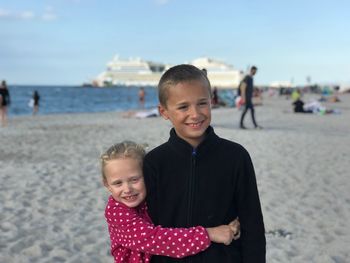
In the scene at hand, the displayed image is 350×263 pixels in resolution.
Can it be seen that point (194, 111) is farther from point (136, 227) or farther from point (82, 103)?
point (82, 103)

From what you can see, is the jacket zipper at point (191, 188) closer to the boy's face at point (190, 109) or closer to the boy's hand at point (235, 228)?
the boy's face at point (190, 109)

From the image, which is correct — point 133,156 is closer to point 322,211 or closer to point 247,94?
point 322,211

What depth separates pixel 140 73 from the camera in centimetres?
12888

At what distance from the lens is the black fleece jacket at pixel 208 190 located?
6.30ft

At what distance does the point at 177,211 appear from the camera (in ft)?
6.40

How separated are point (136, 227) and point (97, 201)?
471cm

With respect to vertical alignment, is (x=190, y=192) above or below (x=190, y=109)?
below

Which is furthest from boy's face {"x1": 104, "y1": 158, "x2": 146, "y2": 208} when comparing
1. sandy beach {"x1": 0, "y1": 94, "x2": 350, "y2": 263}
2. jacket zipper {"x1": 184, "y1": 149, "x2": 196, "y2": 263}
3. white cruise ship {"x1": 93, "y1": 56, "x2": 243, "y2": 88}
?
white cruise ship {"x1": 93, "y1": 56, "x2": 243, "y2": 88}

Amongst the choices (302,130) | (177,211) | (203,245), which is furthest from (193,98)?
(302,130)

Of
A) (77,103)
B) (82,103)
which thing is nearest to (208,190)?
(77,103)

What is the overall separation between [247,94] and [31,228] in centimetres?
992

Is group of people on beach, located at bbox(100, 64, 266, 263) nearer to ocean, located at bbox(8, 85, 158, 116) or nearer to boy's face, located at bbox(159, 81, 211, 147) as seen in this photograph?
boy's face, located at bbox(159, 81, 211, 147)

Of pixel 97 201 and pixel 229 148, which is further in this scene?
pixel 97 201

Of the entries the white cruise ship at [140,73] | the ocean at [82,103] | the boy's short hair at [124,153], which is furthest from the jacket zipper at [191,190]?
the white cruise ship at [140,73]
